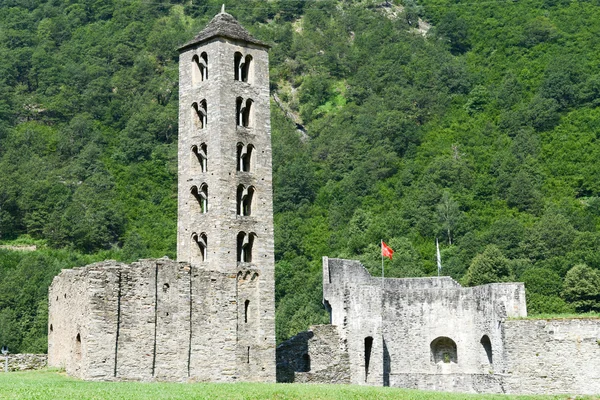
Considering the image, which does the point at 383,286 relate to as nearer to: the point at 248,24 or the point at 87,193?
the point at 87,193

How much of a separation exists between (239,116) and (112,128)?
69004 mm

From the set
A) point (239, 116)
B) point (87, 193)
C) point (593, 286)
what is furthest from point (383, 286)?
point (87, 193)

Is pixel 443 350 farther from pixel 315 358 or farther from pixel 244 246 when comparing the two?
pixel 244 246

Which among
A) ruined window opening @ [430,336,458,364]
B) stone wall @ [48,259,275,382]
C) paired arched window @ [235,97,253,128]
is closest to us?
stone wall @ [48,259,275,382]

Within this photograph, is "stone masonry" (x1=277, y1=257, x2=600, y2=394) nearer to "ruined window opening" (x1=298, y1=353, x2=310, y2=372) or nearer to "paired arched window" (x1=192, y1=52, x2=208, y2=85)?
"ruined window opening" (x1=298, y1=353, x2=310, y2=372)

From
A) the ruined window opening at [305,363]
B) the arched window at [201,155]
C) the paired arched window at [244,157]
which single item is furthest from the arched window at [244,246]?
the ruined window opening at [305,363]

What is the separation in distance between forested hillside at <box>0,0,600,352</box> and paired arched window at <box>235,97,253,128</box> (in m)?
23.8

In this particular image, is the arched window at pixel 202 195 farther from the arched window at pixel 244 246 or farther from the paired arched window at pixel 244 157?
the arched window at pixel 244 246

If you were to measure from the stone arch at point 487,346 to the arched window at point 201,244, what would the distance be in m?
13.0

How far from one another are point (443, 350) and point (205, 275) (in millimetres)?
14988

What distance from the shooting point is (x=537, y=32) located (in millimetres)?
112062

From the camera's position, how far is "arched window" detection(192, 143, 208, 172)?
41.8 meters

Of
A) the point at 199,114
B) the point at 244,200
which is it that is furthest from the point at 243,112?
the point at 244,200

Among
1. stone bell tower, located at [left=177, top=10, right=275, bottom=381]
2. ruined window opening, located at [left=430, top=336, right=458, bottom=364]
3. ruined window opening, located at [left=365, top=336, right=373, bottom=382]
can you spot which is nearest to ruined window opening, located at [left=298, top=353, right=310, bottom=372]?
ruined window opening, located at [left=365, top=336, right=373, bottom=382]
